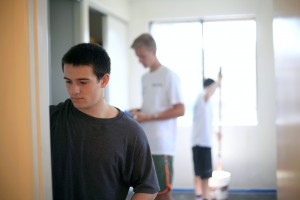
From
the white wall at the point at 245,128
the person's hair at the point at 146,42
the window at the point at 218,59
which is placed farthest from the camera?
the window at the point at 218,59

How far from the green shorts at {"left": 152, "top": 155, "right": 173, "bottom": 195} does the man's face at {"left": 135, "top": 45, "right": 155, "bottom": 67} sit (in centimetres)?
64

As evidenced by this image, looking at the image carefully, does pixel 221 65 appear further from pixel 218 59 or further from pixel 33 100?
pixel 33 100

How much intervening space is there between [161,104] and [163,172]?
45 centimetres

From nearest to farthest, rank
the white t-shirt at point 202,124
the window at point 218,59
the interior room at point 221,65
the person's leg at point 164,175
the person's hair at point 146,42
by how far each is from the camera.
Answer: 1. the interior room at point 221,65
2. the person's leg at point 164,175
3. the person's hair at point 146,42
4. the white t-shirt at point 202,124
5. the window at point 218,59

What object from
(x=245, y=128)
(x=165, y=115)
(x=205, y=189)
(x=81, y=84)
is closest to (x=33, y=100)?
(x=81, y=84)

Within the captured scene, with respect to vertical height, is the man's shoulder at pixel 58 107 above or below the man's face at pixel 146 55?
below

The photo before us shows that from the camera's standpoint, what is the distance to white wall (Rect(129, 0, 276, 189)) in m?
3.91

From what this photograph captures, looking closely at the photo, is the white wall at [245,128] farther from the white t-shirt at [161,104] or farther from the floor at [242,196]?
the white t-shirt at [161,104]

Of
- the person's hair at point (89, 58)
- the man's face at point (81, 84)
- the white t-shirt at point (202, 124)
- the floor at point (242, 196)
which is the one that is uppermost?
the person's hair at point (89, 58)

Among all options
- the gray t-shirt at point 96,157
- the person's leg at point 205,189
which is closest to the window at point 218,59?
the person's leg at point 205,189

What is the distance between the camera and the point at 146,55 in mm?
2166

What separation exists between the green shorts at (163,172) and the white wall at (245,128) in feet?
6.62

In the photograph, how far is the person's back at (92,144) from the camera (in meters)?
1.14

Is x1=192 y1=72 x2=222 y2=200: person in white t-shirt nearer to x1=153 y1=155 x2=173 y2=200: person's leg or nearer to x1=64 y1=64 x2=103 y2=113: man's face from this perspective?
x1=153 y1=155 x2=173 y2=200: person's leg
